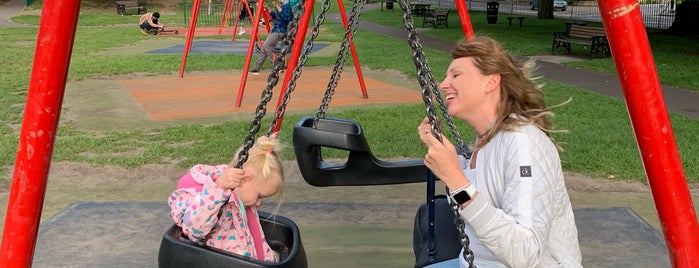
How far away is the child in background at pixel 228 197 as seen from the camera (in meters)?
2.49

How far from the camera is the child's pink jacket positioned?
2.50 meters

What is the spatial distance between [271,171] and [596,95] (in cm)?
785

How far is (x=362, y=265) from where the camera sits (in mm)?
3811

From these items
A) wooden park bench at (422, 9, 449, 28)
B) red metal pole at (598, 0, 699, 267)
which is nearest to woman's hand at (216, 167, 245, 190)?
red metal pole at (598, 0, 699, 267)

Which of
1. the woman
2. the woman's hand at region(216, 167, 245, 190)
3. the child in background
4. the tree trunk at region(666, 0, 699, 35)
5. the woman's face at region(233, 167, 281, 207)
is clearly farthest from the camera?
the tree trunk at region(666, 0, 699, 35)

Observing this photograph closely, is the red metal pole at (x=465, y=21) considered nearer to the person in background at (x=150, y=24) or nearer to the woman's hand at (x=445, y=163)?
the woman's hand at (x=445, y=163)

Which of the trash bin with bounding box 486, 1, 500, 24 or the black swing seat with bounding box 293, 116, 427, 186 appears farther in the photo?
the trash bin with bounding box 486, 1, 500, 24

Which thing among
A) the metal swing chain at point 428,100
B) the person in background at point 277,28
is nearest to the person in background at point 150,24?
the person in background at point 277,28

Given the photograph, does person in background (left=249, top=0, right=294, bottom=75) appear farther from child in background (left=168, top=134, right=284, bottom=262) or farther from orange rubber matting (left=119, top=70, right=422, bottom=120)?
child in background (left=168, top=134, right=284, bottom=262)

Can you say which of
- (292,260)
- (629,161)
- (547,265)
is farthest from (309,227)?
(629,161)

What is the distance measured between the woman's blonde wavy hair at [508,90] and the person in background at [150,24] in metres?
20.3

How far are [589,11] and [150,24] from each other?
911 inches

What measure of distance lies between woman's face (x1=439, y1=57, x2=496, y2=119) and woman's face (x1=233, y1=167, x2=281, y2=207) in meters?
0.76

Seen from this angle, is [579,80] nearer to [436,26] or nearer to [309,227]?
[309,227]
